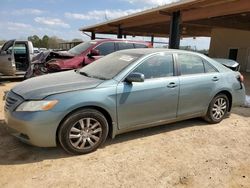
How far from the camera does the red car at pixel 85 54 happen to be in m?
7.47

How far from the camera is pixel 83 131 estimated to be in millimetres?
3711

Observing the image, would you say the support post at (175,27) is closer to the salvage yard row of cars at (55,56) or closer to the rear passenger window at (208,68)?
the salvage yard row of cars at (55,56)

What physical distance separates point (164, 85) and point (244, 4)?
26.4 ft

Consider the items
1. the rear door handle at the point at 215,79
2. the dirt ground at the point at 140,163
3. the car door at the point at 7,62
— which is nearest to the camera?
the dirt ground at the point at 140,163

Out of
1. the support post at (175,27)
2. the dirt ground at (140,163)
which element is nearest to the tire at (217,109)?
the dirt ground at (140,163)

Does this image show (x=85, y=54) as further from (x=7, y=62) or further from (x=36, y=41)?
(x=36, y=41)

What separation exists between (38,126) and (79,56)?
4889 mm

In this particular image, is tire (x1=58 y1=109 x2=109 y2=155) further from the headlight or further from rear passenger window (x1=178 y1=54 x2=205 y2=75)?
rear passenger window (x1=178 y1=54 x2=205 y2=75)

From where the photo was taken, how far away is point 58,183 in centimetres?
302

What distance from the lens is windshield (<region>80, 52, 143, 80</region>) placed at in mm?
4227

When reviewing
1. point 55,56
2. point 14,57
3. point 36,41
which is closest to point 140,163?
point 55,56

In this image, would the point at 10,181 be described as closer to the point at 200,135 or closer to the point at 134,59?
the point at 134,59

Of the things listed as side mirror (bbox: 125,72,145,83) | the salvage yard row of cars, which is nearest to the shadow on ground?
side mirror (bbox: 125,72,145,83)

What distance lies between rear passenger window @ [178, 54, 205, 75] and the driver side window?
24cm
